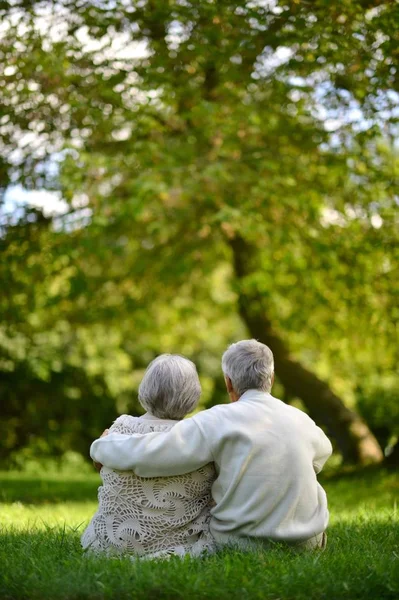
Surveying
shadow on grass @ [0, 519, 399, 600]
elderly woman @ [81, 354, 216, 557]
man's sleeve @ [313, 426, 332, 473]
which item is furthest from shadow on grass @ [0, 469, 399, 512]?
shadow on grass @ [0, 519, 399, 600]

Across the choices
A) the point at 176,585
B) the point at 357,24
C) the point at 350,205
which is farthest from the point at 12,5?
the point at 176,585

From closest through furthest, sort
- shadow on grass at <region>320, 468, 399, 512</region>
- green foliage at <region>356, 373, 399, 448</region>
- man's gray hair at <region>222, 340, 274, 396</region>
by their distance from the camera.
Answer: man's gray hair at <region>222, 340, 274, 396</region>, shadow on grass at <region>320, 468, 399, 512</region>, green foliage at <region>356, 373, 399, 448</region>

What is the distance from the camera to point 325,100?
8688 mm

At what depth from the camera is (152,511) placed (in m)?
3.99

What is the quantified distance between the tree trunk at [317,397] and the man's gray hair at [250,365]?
7.59m

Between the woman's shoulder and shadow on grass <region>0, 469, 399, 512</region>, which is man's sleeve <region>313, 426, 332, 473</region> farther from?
shadow on grass <region>0, 469, 399, 512</region>

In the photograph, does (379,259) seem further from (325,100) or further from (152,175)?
(152,175)

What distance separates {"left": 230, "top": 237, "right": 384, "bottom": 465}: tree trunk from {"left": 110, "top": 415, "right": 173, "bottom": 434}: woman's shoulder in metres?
7.68

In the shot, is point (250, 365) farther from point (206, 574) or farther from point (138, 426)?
point (206, 574)

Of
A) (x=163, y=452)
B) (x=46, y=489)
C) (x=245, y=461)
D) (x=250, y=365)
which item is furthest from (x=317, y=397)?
(x=163, y=452)

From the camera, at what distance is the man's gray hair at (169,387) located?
156 inches

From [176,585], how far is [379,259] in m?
7.50

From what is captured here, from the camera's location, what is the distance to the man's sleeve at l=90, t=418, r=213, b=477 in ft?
12.6

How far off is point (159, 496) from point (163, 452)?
299 mm
